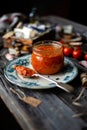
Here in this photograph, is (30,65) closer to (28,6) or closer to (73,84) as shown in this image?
(73,84)

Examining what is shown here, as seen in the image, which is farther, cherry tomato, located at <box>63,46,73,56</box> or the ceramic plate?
cherry tomato, located at <box>63,46,73,56</box>

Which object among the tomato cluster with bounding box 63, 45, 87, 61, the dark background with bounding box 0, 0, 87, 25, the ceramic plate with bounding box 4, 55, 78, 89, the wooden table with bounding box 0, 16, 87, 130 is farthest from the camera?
the dark background with bounding box 0, 0, 87, 25

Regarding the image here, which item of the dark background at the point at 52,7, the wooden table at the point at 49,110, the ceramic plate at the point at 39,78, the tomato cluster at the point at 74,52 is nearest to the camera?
the wooden table at the point at 49,110

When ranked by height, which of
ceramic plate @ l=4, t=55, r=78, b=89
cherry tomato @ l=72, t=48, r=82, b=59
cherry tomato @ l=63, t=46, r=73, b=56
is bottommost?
cherry tomato @ l=72, t=48, r=82, b=59

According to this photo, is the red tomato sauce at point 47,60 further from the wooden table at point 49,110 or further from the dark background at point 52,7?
the dark background at point 52,7

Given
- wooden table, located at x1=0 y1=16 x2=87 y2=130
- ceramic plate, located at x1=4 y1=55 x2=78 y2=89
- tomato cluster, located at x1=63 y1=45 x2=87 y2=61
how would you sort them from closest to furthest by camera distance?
wooden table, located at x1=0 y1=16 x2=87 y2=130, ceramic plate, located at x1=4 y1=55 x2=78 y2=89, tomato cluster, located at x1=63 y1=45 x2=87 y2=61

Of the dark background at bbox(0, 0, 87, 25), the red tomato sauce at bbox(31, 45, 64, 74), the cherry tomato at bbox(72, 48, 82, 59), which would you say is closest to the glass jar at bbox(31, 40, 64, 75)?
the red tomato sauce at bbox(31, 45, 64, 74)

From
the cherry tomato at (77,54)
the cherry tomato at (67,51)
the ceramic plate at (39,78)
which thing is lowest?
the cherry tomato at (77,54)

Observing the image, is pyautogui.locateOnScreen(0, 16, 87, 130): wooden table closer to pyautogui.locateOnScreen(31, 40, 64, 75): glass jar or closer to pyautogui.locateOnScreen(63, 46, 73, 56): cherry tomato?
pyautogui.locateOnScreen(31, 40, 64, 75): glass jar

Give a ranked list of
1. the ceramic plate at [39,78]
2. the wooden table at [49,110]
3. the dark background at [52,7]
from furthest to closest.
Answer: the dark background at [52,7], the ceramic plate at [39,78], the wooden table at [49,110]

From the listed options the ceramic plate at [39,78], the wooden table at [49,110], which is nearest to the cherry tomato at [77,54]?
the ceramic plate at [39,78]
